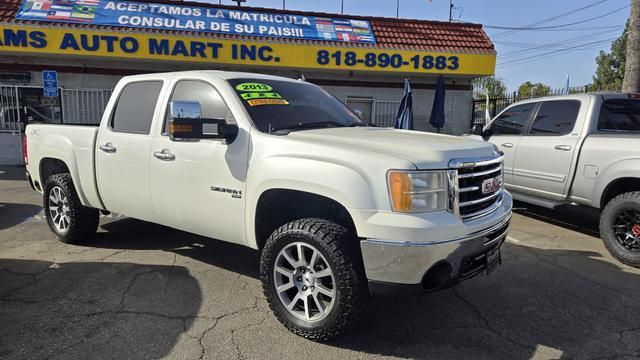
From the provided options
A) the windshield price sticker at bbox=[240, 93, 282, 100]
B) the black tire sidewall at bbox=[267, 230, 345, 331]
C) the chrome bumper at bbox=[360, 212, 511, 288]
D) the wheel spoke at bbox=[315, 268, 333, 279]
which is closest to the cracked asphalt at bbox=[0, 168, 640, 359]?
the black tire sidewall at bbox=[267, 230, 345, 331]

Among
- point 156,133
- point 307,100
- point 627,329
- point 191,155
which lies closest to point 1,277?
point 156,133

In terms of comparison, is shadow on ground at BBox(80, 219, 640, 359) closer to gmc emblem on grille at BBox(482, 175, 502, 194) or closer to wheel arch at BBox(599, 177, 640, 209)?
wheel arch at BBox(599, 177, 640, 209)

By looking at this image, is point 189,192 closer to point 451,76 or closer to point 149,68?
point 149,68

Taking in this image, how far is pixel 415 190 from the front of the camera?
110 inches

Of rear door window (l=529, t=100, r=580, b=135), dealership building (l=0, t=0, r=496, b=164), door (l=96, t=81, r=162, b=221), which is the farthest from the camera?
dealership building (l=0, t=0, r=496, b=164)

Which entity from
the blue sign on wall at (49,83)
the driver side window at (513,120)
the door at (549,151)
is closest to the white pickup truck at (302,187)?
the door at (549,151)

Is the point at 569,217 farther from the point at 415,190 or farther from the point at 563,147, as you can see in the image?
the point at 415,190

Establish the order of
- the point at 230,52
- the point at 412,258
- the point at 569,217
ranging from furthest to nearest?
the point at 230,52, the point at 569,217, the point at 412,258

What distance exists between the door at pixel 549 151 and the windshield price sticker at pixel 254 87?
157 inches

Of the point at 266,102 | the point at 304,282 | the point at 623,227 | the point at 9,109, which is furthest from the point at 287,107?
the point at 9,109

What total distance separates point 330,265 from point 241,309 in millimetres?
1106

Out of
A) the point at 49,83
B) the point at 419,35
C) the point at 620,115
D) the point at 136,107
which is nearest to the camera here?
the point at 136,107

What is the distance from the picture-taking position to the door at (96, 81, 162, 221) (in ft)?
13.9

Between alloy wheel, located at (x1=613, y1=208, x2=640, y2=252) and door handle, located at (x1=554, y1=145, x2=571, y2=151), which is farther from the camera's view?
door handle, located at (x1=554, y1=145, x2=571, y2=151)
